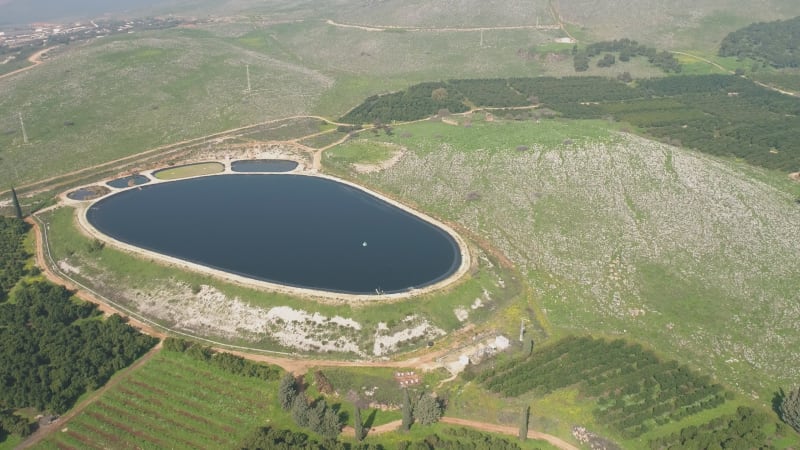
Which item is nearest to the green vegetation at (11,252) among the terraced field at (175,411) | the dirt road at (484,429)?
the terraced field at (175,411)

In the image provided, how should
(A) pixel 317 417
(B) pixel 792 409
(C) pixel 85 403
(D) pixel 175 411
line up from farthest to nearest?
(C) pixel 85 403 → (D) pixel 175 411 → (B) pixel 792 409 → (A) pixel 317 417

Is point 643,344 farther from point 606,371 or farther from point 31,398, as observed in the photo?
point 31,398

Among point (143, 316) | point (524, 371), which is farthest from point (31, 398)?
point (524, 371)

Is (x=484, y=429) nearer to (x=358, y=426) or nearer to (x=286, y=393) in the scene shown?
(x=358, y=426)

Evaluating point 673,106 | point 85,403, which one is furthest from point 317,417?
point 673,106

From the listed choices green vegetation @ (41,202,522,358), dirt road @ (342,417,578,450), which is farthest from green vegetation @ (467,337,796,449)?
green vegetation @ (41,202,522,358)

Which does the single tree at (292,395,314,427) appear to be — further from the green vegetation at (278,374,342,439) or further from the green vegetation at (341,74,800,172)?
the green vegetation at (341,74,800,172)
